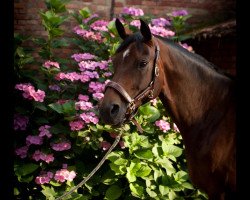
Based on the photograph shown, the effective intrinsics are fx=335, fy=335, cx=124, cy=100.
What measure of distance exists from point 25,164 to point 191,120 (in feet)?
5.88

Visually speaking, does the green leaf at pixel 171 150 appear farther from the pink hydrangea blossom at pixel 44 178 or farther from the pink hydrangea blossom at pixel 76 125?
the pink hydrangea blossom at pixel 44 178

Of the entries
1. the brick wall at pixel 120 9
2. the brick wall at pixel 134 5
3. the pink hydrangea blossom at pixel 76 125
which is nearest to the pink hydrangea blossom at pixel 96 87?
the pink hydrangea blossom at pixel 76 125

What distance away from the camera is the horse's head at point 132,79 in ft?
7.32

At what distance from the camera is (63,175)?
3172mm

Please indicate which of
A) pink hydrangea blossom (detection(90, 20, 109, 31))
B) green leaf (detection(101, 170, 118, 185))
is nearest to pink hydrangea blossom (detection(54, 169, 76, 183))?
green leaf (detection(101, 170, 118, 185))

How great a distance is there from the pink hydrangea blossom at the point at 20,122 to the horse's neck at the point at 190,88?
5.25 feet

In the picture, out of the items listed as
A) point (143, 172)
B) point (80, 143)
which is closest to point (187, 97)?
point (143, 172)

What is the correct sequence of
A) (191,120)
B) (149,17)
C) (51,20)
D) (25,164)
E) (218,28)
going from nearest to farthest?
(191,120)
(25,164)
(51,20)
(149,17)
(218,28)

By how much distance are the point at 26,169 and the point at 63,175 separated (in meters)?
0.39

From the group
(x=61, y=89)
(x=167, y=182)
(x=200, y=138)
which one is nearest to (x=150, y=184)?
(x=167, y=182)

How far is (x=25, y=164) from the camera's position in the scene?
11.0 ft

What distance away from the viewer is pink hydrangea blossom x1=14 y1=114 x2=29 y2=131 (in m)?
3.37

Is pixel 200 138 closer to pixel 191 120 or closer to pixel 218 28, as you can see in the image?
pixel 191 120

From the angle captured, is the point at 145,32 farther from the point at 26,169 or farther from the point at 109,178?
the point at 26,169
